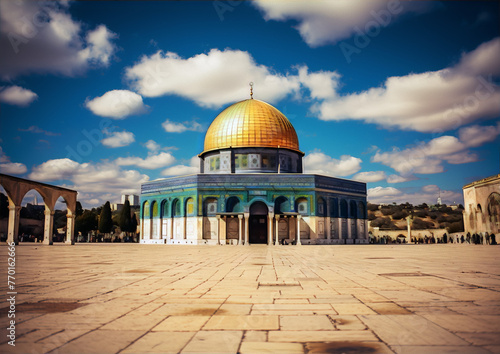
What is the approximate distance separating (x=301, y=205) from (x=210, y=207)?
25.1 ft

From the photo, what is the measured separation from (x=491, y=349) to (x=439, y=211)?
71248 millimetres

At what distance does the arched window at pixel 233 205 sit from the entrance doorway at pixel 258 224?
3.68 feet

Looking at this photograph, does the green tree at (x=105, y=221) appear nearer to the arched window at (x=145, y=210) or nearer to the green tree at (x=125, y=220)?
the green tree at (x=125, y=220)

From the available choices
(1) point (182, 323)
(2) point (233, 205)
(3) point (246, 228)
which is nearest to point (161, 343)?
(1) point (182, 323)

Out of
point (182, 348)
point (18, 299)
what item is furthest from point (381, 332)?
point (18, 299)

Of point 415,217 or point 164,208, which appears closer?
point 164,208

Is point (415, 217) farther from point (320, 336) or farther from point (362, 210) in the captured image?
point (320, 336)

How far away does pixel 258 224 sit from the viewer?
33469 millimetres

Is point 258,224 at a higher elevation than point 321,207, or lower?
lower

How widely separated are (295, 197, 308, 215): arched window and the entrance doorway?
2.65 m

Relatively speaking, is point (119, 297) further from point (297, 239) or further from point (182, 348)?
point (297, 239)

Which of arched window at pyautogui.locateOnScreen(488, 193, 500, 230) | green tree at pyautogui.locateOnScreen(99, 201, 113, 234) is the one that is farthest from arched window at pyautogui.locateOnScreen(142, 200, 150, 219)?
arched window at pyautogui.locateOnScreen(488, 193, 500, 230)

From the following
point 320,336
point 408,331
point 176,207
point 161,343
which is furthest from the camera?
point 176,207

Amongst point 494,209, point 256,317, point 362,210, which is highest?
point 362,210
